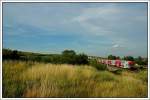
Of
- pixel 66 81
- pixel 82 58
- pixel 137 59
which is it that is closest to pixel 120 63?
pixel 137 59

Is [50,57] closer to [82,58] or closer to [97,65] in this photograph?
[82,58]

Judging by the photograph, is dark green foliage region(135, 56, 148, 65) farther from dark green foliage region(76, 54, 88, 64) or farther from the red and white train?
dark green foliage region(76, 54, 88, 64)

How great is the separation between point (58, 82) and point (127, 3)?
3.30ft

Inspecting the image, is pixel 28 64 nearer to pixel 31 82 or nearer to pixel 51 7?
pixel 31 82

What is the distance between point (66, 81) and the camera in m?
3.94

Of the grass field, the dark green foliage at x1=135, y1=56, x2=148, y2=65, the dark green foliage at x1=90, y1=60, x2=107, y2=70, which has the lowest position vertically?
the grass field

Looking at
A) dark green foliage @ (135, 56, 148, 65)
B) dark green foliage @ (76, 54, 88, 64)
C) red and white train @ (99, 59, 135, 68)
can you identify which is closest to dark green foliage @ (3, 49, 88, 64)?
dark green foliage @ (76, 54, 88, 64)

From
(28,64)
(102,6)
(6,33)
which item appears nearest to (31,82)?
(28,64)

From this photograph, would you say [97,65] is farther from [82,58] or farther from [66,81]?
[66,81]

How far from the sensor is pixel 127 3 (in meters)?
3.93

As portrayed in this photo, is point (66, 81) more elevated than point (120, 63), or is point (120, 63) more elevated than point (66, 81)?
point (120, 63)

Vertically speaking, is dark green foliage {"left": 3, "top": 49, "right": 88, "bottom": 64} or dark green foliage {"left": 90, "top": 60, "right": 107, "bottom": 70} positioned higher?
dark green foliage {"left": 3, "top": 49, "right": 88, "bottom": 64}

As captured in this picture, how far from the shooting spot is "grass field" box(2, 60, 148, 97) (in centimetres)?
389

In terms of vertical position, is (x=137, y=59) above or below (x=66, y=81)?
above
